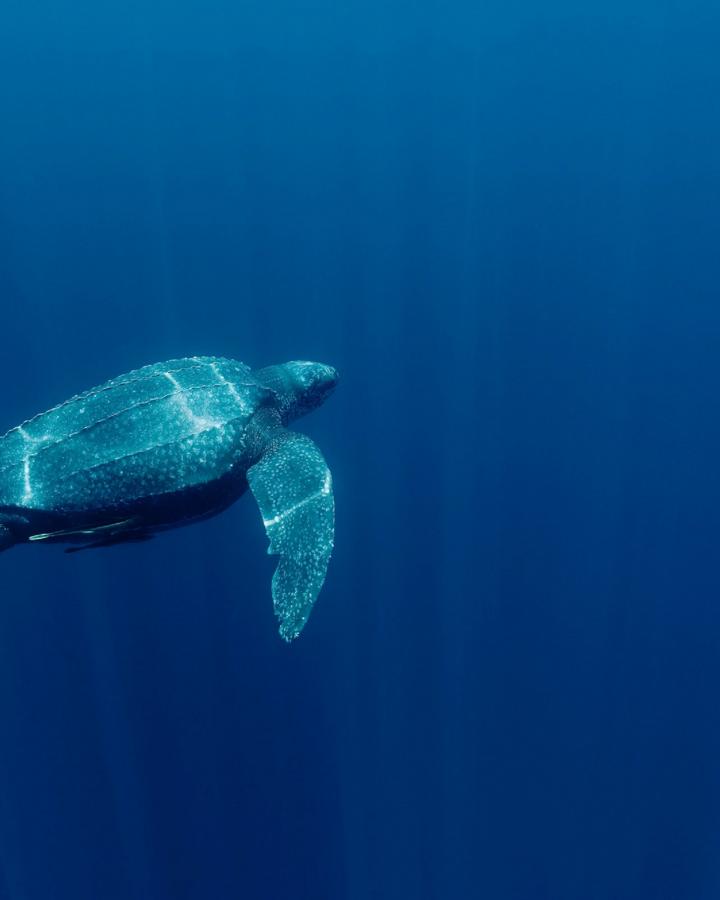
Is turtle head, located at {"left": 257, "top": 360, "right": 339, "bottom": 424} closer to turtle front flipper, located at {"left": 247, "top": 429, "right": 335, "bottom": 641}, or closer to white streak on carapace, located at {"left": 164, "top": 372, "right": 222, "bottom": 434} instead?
turtle front flipper, located at {"left": 247, "top": 429, "right": 335, "bottom": 641}

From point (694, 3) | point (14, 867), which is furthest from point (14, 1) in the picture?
point (14, 867)

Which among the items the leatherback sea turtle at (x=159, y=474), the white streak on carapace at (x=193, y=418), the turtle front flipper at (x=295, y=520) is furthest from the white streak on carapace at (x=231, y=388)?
the turtle front flipper at (x=295, y=520)

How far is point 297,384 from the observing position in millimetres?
4070

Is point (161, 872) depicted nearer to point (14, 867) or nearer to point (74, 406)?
point (14, 867)

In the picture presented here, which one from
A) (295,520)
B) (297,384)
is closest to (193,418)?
(295,520)

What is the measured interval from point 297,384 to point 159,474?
4.45 feet

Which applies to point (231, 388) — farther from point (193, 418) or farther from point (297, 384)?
point (297, 384)

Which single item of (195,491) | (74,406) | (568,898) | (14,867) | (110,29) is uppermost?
(110,29)

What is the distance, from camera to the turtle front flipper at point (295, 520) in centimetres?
291

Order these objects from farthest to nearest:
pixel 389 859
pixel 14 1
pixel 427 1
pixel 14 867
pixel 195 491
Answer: pixel 427 1 < pixel 14 1 < pixel 389 859 < pixel 14 867 < pixel 195 491

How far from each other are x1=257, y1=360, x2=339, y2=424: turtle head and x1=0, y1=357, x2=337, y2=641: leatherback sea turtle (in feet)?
1.84

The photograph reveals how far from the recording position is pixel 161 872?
18.4ft

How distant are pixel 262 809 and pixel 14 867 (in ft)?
7.25

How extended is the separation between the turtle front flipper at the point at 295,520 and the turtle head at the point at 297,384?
482mm
